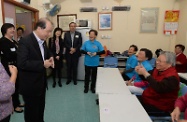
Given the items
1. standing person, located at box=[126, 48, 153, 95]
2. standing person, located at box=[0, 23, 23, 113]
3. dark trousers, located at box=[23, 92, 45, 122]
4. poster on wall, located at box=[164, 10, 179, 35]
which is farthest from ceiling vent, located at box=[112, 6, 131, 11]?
dark trousers, located at box=[23, 92, 45, 122]

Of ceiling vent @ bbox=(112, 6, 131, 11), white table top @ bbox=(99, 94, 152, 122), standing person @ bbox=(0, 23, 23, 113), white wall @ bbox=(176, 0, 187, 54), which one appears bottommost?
white table top @ bbox=(99, 94, 152, 122)

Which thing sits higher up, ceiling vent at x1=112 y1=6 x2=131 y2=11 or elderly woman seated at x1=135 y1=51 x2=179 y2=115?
ceiling vent at x1=112 y1=6 x2=131 y2=11

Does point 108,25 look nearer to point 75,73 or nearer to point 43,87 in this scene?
point 75,73

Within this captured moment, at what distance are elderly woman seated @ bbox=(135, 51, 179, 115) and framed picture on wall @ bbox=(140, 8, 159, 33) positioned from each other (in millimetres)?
3297

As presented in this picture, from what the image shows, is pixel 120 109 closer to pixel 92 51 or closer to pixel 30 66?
pixel 30 66

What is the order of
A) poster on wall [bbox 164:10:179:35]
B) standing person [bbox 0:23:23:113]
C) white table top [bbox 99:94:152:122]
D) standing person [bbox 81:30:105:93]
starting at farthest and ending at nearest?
poster on wall [bbox 164:10:179:35], standing person [bbox 81:30:105:93], standing person [bbox 0:23:23:113], white table top [bbox 99:94:152:122]

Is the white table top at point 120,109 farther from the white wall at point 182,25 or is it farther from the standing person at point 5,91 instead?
the white wall at point 182,25

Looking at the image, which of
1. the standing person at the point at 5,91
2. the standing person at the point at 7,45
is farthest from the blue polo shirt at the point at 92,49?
the standing person at the point at 5,91

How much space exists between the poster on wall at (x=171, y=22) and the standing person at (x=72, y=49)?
2729 millimetres

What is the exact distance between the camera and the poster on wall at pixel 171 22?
15.3 ft

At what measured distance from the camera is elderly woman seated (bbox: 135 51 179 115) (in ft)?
5.37

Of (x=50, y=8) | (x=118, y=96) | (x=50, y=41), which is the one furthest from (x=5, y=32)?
(x=50, y=8)

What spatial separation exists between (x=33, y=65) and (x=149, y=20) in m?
4.21

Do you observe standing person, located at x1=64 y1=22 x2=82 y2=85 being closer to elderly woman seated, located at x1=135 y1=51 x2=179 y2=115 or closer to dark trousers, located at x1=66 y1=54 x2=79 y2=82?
dark trousers, located at x1=66 y1=54 x2=79 y2=82
